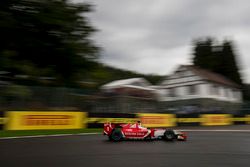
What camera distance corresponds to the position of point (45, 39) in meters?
25.0

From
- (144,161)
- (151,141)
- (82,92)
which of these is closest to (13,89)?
(82,92)

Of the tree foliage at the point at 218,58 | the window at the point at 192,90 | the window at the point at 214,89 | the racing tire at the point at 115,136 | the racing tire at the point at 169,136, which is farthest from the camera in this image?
the tree foliage at the point at 218,58

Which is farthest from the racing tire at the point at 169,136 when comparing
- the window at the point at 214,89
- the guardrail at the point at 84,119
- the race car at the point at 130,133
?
the window at the point at 214,89

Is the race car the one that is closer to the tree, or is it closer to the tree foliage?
the tree

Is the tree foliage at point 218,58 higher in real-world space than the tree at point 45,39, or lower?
higher

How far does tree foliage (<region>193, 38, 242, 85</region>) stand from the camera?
63.5 meters

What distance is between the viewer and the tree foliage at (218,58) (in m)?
63.5

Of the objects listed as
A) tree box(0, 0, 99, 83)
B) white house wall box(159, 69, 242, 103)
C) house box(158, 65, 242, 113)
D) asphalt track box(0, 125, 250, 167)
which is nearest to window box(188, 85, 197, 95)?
house box(158, 65, 242, 113)

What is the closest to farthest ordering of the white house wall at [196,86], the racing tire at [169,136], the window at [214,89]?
the racing tire at [169,136], the white house wall at [196,86], the window at [214,89]

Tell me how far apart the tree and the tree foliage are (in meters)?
42.1

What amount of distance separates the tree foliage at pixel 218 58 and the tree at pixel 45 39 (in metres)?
42.1

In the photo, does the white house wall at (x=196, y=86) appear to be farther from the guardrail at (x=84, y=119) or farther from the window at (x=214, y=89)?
the guardrail at (x=84, y=119)

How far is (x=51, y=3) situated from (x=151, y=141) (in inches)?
615

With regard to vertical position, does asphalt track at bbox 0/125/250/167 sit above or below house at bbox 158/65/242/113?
below
